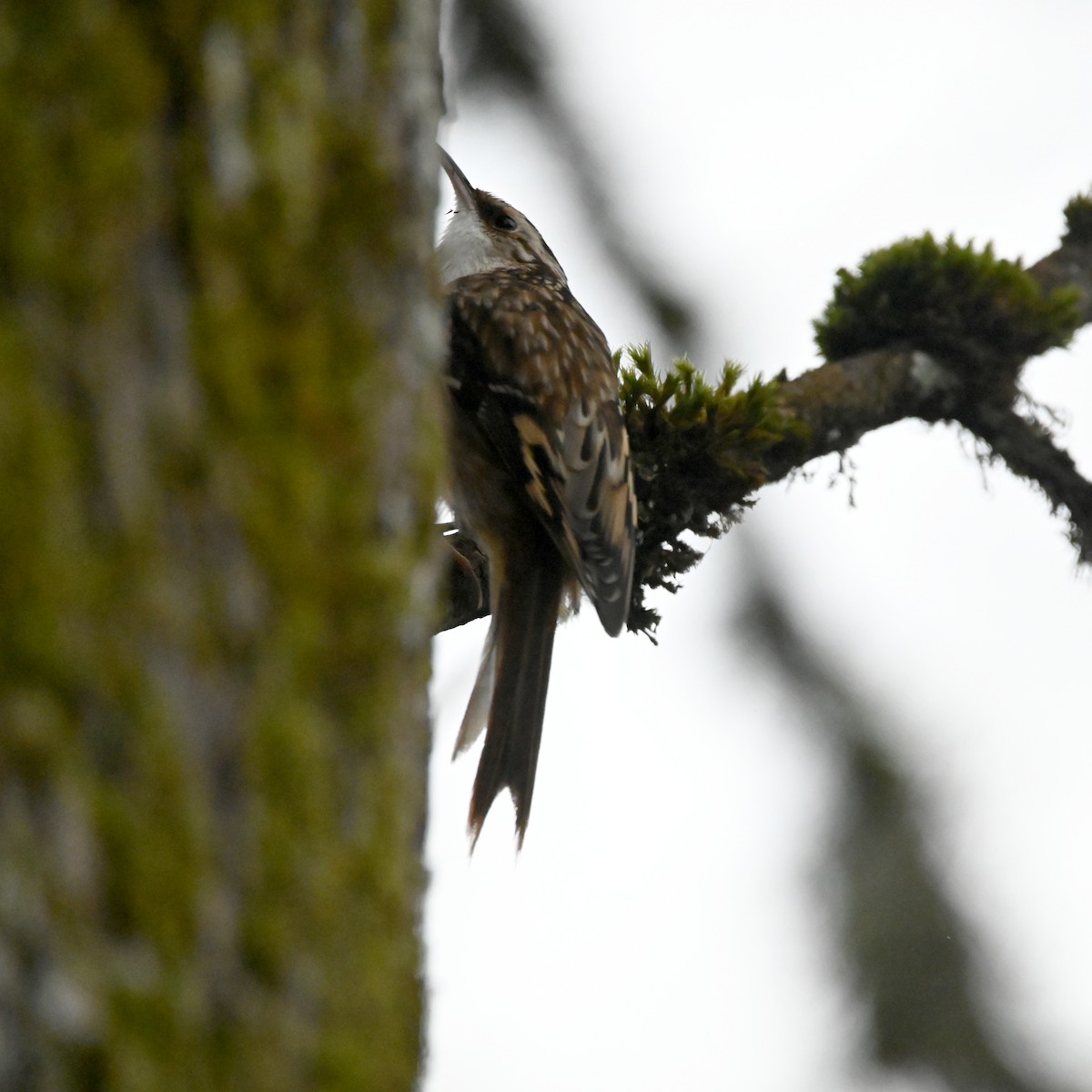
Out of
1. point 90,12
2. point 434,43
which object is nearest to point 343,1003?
point 90,12

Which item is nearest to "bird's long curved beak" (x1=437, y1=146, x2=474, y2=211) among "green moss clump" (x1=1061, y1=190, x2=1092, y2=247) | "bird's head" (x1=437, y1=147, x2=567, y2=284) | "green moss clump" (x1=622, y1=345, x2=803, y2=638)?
"bird's head" (x1=437, y1=147, x2=567, y2=284)

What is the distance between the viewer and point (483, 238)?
4789 mm

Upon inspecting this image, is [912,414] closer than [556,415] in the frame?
Yes

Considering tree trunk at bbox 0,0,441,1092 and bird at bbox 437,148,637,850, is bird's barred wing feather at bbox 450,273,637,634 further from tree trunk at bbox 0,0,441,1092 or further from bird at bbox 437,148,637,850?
tree trunk at bbox 0,0,441,1092

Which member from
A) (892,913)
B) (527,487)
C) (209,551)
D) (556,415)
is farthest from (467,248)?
(209,551)

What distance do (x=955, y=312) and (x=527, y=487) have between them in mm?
1223

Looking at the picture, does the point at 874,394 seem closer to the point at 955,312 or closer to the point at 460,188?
the point at 955,312

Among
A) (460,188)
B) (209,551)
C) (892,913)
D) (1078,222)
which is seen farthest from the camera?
(460,188)

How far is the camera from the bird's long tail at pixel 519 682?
3229 millimetres

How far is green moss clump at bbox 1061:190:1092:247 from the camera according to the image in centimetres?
373

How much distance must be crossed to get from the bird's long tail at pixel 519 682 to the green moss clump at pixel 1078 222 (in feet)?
5.55

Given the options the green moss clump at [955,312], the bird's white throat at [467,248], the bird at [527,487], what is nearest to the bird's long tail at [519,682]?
the bird at [527,487]

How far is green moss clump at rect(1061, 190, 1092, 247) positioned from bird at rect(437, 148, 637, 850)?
4.39 feet

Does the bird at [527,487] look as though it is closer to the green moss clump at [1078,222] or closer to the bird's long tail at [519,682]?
the bird's long tail at [519,682]
